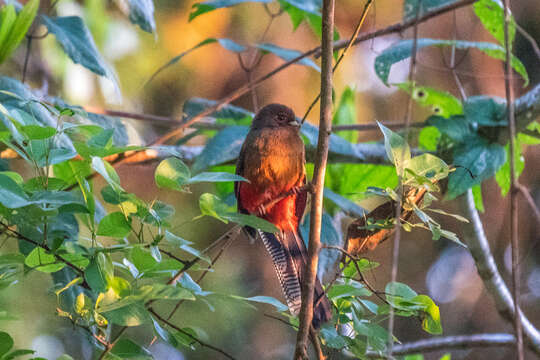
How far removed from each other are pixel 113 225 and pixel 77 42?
1405 millimetres

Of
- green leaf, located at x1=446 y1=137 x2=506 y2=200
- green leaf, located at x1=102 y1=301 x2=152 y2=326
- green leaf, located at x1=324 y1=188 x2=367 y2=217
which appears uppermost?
green leaf, located at x1=102 y1=301 x2=152 y2=326

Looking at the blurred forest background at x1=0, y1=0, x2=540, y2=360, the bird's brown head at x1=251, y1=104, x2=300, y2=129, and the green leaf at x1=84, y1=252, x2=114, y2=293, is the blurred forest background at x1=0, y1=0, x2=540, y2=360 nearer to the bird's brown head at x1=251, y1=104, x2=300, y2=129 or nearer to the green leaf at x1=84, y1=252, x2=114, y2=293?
the bird's brown head at x1=251, y1=104, x2=300, y2=129

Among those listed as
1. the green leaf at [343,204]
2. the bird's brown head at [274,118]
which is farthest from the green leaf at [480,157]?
the bird's brown head at [274,118]

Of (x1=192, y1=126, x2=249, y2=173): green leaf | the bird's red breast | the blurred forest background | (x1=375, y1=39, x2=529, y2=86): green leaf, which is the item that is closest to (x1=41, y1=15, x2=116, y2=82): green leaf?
(x1=192, y1=126, x2=249, y2=173): green leaf

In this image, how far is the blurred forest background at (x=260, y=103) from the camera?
4648 millimetres

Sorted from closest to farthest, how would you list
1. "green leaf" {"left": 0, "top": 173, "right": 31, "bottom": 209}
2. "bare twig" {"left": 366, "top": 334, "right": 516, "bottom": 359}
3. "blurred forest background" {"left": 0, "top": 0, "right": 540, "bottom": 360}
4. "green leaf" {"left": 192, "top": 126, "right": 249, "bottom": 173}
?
"green leaf" {"left": 0, "top": 173, "right": 31, "bottom": 209} → "bare twig" {"left": 366, "top": 334, "right": 516, "bottom": 359} → "green leaf" {"left": 192, "top": 126, "right": 249, "bottom": 173} → "blurred forest background" {"left": 0, "top": 0, "right": 540, "bottom": 360}

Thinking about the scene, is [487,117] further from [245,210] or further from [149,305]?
[149,305]

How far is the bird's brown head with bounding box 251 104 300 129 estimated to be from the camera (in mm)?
2934

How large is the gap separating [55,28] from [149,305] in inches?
59.7

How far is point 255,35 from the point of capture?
5059mm

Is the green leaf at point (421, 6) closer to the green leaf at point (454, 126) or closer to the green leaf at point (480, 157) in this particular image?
the green leaf at point (454, 126)

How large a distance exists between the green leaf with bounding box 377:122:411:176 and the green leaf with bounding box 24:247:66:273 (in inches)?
29.2

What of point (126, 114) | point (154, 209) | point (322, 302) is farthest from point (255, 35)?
point (154, 209)

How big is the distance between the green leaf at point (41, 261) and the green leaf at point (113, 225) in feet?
0.41
